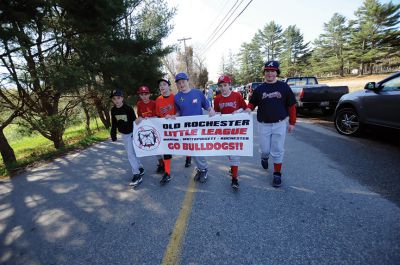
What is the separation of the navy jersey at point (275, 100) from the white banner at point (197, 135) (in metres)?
0.32

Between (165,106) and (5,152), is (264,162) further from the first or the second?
(5,152)

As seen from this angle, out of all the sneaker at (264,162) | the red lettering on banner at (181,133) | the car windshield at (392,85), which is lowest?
the sneaker at (264,162)

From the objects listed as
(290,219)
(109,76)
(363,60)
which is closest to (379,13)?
(363,60)

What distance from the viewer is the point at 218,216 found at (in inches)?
119

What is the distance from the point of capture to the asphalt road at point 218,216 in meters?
2.37

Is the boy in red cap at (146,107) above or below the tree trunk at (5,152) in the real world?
above

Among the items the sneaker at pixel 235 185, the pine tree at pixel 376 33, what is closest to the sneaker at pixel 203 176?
the sneaker at pixel 235 185

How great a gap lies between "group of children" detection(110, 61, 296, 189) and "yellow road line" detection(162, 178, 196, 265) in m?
0.83

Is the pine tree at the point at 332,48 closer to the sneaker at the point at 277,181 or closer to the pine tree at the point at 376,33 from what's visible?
the pine tree at the point at 376,33

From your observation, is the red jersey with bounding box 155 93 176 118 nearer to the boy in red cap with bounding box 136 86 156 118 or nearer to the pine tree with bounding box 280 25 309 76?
the boy in red cap with bounding box 136 86 156 118

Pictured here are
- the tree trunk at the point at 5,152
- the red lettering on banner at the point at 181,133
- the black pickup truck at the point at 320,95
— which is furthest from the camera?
the black pickup truck at the point at 320,95

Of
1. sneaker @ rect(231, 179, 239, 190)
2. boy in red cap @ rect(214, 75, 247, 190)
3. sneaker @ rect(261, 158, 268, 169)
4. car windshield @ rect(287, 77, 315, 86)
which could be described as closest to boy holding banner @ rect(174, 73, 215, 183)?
boy in red cap @ rect(214, 75, 247, 190)

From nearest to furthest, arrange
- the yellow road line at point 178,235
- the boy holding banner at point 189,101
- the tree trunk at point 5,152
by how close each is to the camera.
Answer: the yellow road line at point 178,235 → the boy holding banner at point 189,101 → the tree trunk at point 5,152

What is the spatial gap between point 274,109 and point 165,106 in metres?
2.06
